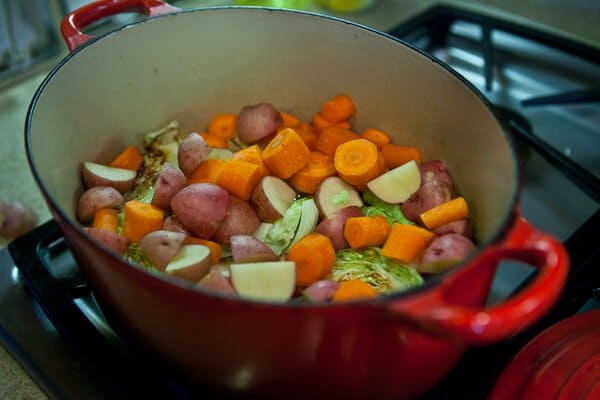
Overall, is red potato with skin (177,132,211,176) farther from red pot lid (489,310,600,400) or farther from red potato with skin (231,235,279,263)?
red pot lid (489,310,600,400)

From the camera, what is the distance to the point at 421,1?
1.58 m

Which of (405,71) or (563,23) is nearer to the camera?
(405,71)

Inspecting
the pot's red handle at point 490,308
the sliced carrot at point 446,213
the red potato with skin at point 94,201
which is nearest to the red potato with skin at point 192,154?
the red potato with skin at point 94,201

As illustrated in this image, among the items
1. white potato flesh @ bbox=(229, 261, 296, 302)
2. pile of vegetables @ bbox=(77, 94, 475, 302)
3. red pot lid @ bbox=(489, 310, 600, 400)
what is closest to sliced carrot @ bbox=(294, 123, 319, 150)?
pile of vegetables @ bbox=(77, 94, 475, 302)

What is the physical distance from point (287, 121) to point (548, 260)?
1.95 feet

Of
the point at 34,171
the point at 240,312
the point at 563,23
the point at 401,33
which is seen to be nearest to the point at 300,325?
the point at 240,312

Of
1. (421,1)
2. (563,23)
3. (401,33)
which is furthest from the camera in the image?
(421,1)

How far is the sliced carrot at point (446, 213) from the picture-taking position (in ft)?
2.81

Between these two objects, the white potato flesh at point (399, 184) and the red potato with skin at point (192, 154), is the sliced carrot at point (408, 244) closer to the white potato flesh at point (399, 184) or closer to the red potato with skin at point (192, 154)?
the white potato flesh at point (399, 184)

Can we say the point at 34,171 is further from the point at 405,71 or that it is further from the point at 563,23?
the point at 563,23

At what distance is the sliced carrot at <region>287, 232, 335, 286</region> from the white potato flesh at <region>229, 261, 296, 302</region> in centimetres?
4

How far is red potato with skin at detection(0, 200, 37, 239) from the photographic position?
1040 millimetres

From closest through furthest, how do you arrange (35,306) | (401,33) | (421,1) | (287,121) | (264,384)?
1. (264,384)
2. (35,306)
3. (287,121)
4. (401,33)
5. (421,1)

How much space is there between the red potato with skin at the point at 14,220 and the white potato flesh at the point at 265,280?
485 millimetres
